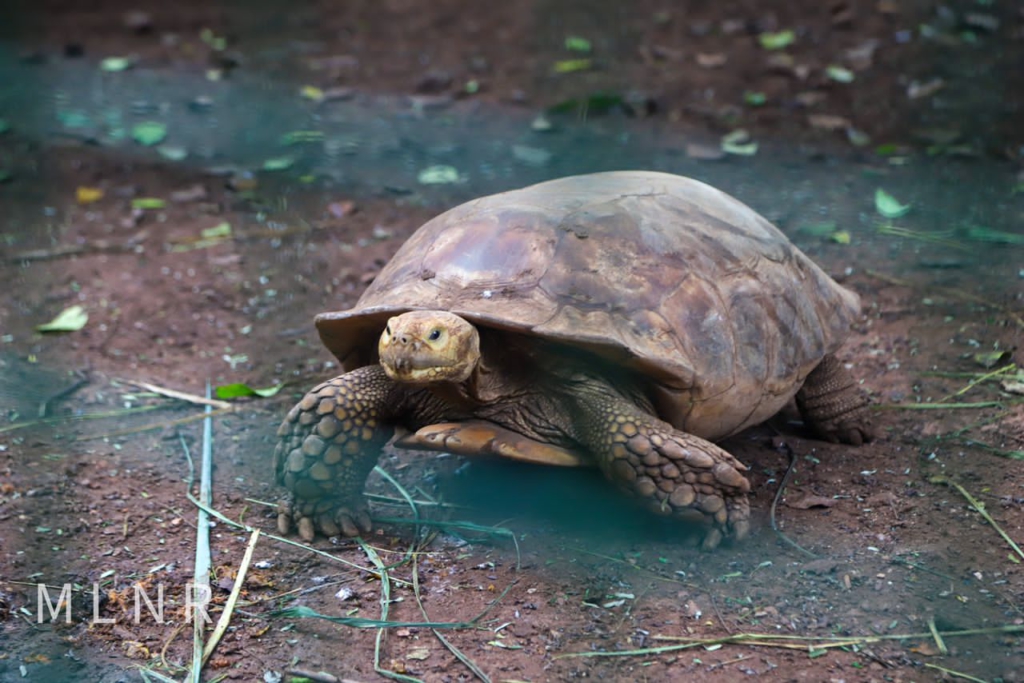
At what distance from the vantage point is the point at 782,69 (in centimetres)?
609

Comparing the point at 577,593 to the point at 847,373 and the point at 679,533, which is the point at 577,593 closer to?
the point at 679,533

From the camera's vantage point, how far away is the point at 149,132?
19.2ft

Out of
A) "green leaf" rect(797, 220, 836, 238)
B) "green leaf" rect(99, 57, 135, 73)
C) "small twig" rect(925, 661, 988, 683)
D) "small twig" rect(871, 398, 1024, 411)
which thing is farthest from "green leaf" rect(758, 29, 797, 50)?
"small twig" rect(925, 661, 988, 683)

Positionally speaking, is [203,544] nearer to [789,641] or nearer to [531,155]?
[789,641]

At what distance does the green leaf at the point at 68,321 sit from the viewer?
4.01 meters

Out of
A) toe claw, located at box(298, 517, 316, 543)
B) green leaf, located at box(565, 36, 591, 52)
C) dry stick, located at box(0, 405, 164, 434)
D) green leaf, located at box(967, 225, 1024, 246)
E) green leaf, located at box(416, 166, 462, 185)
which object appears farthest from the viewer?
green leaf, located at box(565, 36, 591, 52)

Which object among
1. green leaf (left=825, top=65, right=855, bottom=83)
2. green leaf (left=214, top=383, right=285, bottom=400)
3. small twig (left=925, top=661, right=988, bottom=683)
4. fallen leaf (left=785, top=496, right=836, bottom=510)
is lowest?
green leaf (left=214, top=383, right=285, bottom=400)

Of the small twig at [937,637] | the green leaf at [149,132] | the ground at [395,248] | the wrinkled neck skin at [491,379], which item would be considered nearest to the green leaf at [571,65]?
the ground at [395,248]

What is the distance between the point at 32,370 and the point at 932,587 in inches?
115

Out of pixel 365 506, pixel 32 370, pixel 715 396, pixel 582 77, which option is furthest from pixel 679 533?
pixel 582 77

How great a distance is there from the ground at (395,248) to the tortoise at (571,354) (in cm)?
19

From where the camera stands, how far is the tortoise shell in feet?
8.52

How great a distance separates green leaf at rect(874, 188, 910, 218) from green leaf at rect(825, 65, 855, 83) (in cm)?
133

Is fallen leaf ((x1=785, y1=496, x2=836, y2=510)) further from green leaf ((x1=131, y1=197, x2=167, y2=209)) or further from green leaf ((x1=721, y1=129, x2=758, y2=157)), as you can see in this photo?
green leaf ((x1=131, y1=197, x2=167, y2=209))
